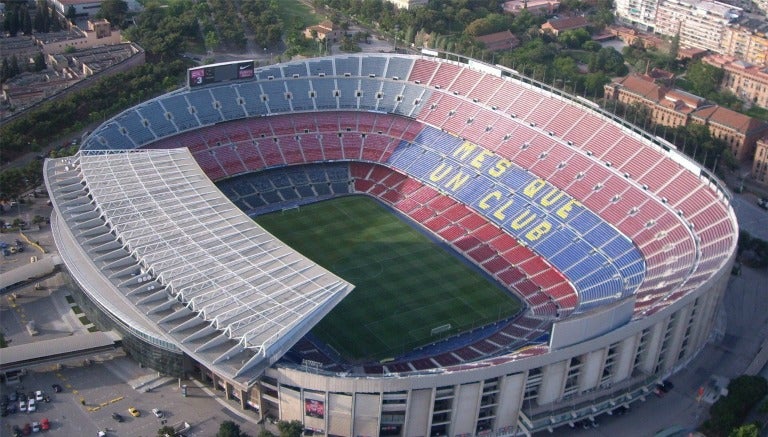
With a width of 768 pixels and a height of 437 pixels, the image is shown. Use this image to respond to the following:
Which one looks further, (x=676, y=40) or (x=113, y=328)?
(x=676, y=40)

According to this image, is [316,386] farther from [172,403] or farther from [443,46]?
[443,46]

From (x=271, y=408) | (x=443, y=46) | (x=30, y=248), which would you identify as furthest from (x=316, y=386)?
(x=443, y=46)

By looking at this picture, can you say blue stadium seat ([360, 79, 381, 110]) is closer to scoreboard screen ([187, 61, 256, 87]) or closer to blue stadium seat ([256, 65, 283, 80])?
blue stadium seat ([256, 65, 283, 80])

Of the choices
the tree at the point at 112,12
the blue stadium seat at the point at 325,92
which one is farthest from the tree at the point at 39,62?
the blue stadium seat at the point at 325,92

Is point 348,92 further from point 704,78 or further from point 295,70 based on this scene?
point 704,78

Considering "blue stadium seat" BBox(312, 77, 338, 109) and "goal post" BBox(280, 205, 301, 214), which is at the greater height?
"blue stadium seat" BBox(312, 77, 338, 109)

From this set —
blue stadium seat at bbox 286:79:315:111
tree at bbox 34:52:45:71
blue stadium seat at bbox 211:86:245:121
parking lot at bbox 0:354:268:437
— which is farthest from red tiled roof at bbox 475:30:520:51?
parking lot at bbox 0:354:268:437

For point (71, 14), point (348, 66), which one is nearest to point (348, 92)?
point (348, 66)
